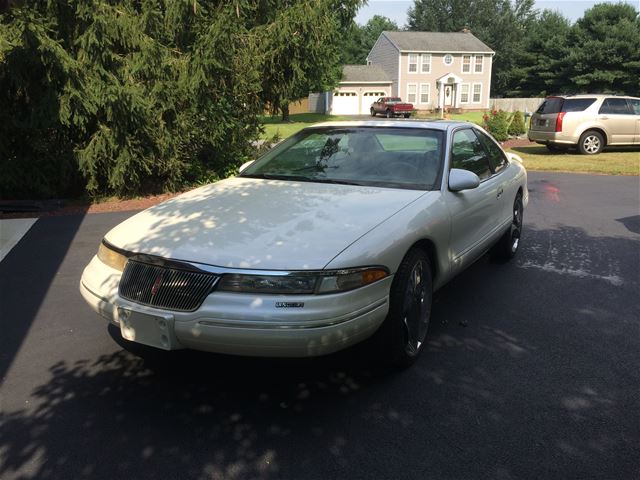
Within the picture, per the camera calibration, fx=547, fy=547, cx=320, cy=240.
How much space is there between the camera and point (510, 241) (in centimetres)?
585

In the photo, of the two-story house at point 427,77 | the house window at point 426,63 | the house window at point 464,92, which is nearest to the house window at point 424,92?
the two-story house at point 427,77

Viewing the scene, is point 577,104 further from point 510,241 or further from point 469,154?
point 469,154

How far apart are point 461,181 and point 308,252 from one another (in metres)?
1.63

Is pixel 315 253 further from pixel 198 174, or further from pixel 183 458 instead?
pixel 198 174

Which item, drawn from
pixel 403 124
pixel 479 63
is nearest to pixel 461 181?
pixel 403 124

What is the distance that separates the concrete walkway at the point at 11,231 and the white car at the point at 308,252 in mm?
3644

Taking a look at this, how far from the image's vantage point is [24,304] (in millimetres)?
4633

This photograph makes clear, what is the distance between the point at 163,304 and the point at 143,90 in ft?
23.3

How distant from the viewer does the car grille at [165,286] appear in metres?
2.85

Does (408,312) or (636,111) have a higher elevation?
(636,111)

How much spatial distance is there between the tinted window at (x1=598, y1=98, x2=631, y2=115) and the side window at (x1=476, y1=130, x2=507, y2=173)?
474 inches

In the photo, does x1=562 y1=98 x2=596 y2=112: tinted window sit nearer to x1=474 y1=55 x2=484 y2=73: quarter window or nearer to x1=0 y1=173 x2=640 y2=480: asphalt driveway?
x1=0 y1=173 x2=640 y2=480: asphalt driveway

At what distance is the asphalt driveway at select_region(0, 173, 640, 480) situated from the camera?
2570mm

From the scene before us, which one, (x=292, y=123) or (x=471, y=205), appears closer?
(x=471, y=205)
